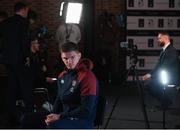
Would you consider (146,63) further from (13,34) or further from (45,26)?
(13,34)

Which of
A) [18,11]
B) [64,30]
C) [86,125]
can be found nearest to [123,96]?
[64,30]

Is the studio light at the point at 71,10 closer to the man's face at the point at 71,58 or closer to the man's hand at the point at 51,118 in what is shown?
the man's face at the point at 71,58

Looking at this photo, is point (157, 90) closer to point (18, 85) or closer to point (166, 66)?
point (166, 66)

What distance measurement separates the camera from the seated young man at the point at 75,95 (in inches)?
163

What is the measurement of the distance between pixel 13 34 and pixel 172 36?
679cm

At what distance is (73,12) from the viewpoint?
9.24 meters

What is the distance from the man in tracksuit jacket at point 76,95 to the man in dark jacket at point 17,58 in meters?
2.77

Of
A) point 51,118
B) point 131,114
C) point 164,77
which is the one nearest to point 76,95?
point 51,118

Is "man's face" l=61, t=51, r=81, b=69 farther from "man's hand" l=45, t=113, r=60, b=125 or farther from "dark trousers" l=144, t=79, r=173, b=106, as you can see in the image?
"dark trousers" l=144, t=79, r=173, b=106

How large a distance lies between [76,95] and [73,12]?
17.0ft

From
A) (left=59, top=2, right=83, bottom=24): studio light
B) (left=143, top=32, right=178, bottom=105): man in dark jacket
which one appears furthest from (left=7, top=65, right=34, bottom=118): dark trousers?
(left=59, top=2, right=83, bottom=24): studio light

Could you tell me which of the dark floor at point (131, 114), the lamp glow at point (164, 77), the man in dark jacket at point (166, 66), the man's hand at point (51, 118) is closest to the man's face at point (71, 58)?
the man's hand at point (51, 118)

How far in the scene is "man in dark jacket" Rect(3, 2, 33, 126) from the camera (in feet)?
23.0

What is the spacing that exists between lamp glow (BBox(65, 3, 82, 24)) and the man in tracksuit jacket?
16.1 feet
